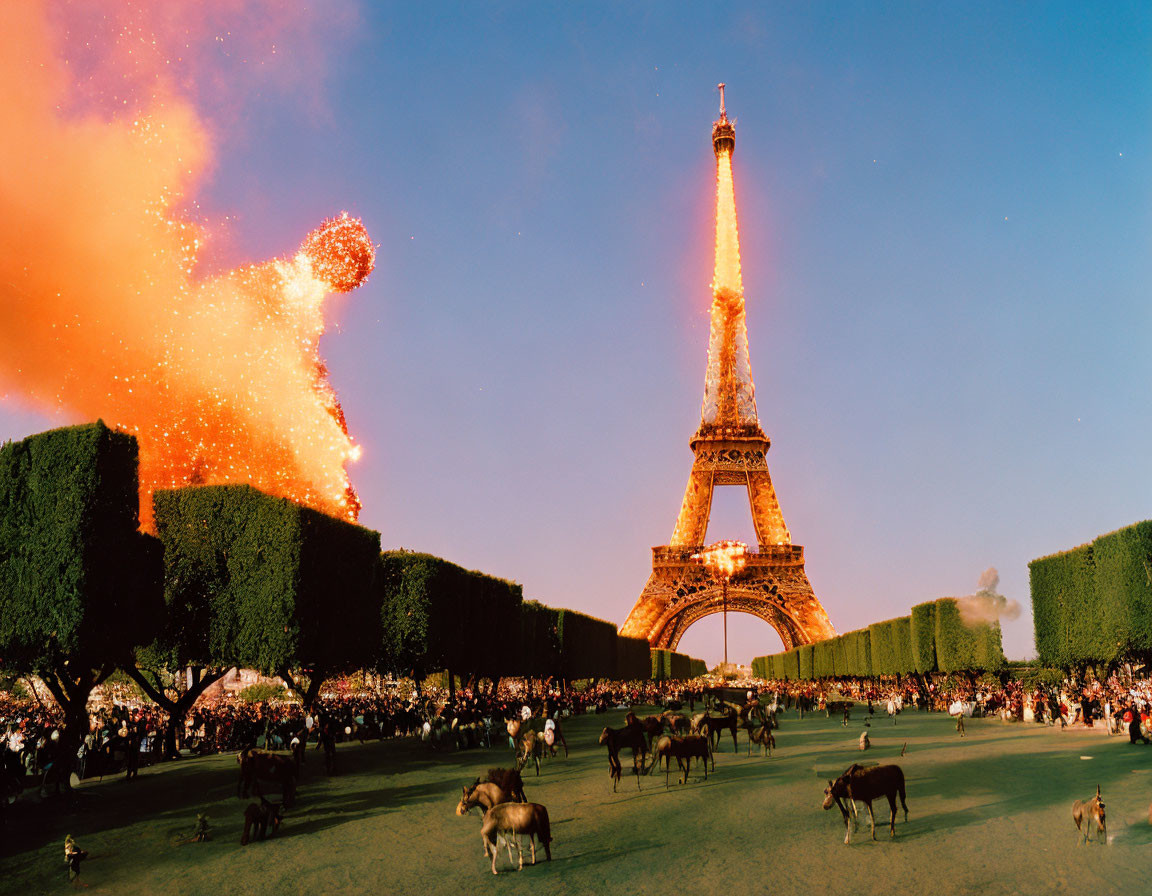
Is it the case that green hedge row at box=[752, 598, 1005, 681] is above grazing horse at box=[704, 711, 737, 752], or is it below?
above

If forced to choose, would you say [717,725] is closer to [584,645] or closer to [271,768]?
[271,768]

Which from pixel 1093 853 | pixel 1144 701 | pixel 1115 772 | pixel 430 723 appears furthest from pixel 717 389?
pixel 1093 853

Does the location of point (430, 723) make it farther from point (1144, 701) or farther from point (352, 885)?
point (1144, 701)

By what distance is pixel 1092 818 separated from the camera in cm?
1430

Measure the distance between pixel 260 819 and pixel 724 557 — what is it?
69.9 meters

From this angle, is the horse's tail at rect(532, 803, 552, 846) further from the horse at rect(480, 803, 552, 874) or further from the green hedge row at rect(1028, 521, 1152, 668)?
the green hedge row at rect(1028, 521, 1152, 668)

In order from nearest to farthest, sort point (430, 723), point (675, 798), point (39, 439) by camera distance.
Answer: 1. point (675, 798)
2. point (39, 439)
3. point (430, 723)

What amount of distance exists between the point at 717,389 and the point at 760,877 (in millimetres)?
87443

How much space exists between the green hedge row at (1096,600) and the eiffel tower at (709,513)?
42.8 metres

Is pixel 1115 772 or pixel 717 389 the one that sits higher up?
pixel 717 389

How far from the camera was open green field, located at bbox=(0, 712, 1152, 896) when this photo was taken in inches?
490

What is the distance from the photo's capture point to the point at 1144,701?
34.8m

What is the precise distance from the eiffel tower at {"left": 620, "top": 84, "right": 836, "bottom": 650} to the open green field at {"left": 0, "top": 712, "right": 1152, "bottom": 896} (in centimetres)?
6238

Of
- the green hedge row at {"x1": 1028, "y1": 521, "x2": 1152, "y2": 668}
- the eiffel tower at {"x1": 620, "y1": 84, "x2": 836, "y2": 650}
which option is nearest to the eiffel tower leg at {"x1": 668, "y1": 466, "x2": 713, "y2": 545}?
the eiffel tower at {"x1": 620, "y1": 84, "x2": 836, "y2": 650}
